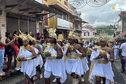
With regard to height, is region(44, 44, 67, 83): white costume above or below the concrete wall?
below

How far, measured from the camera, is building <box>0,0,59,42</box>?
907 cm

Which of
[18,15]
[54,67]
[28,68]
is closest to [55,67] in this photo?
[54,67]

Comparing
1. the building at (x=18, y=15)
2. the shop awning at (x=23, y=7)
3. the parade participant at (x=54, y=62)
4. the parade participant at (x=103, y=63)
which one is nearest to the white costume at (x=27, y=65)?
the parade participant at (x=54, y=62)

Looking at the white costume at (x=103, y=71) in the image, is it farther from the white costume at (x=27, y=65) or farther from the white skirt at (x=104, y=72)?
the white costume at (x=27, y=65)

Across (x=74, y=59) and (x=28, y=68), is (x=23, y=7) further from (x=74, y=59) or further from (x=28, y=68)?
(x=74, y=59)

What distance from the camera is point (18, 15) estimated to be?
10.9m

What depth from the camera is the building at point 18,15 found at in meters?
9.07

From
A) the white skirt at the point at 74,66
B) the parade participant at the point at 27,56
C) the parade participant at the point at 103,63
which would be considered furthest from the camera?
the white skirt at the point at 74,66

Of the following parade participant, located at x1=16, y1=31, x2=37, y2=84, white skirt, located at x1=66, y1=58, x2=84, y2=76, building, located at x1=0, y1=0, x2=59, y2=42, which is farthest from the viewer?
building, located at x1=0, y1=0, x2=59, y2=42

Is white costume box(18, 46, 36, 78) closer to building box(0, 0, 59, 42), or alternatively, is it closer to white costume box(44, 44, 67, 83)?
white costume box(44, 44, 67, 83)

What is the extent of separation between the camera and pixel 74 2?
23.1 feet

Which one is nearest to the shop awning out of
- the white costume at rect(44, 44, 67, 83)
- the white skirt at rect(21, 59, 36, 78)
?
the white skirt at rect(21, 59, 36, 78)

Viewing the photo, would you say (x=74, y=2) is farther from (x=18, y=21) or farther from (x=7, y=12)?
(x=18, y=21)

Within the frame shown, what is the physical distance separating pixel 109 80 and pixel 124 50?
3656mm
